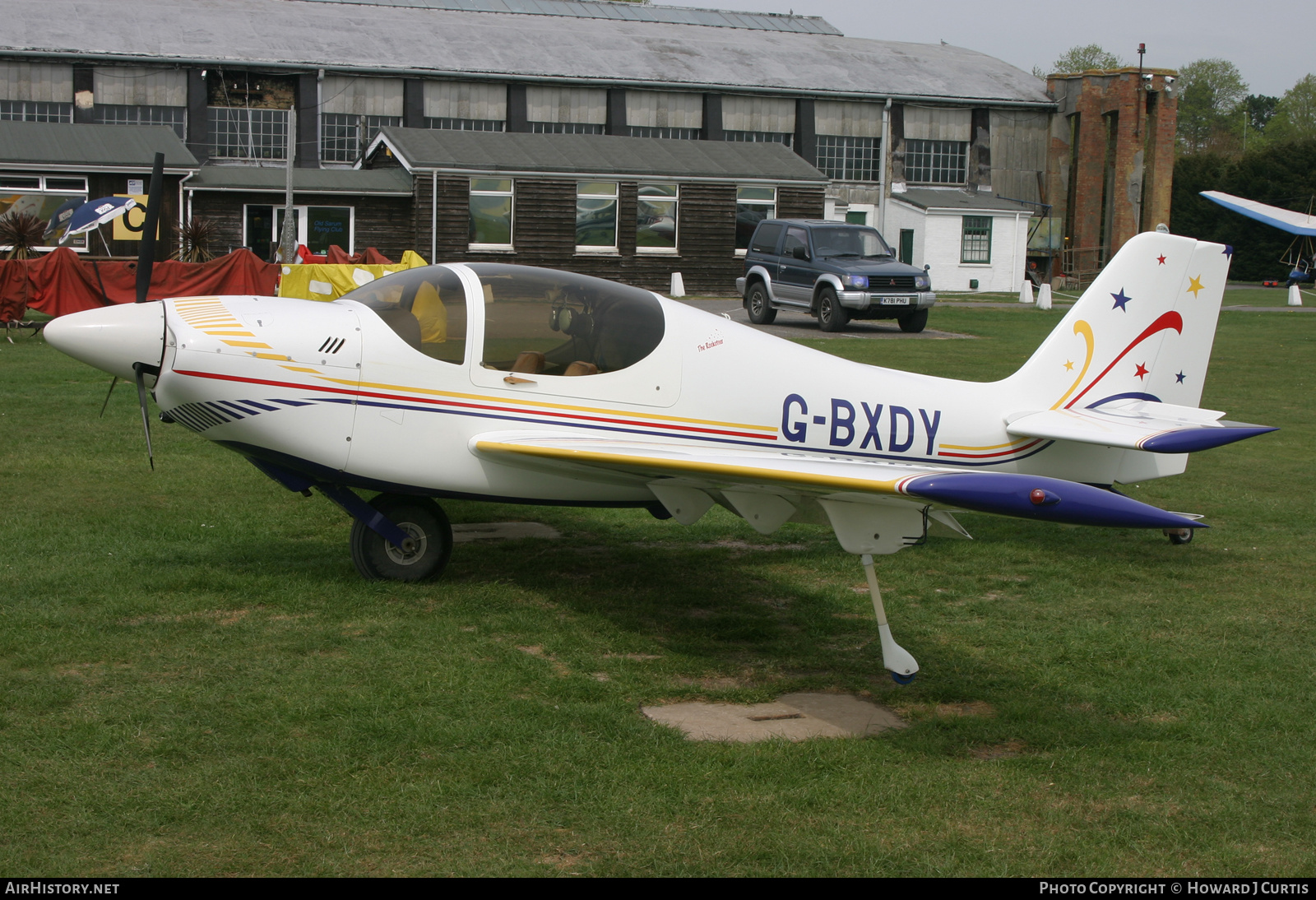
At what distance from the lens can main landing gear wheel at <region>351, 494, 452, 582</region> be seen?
7332mm

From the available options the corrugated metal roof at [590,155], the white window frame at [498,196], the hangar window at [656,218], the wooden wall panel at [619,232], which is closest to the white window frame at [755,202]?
the wooden wall panel at [619,232]

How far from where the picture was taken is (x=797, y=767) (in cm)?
486

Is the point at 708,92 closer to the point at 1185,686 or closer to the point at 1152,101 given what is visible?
the point at 1152,101

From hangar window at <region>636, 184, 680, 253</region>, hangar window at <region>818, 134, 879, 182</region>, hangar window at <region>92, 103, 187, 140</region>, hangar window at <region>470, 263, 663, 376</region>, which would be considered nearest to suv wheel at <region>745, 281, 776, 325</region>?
hangar window at <region>636, 184, 680, 253</region>

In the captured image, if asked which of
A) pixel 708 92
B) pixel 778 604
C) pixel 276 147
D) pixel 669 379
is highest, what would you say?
pixel 708 92

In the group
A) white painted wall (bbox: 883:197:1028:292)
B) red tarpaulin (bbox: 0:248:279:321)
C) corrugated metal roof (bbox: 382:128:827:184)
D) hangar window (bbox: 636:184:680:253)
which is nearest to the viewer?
red tarpaulin (bbox: 0:248:279:321)

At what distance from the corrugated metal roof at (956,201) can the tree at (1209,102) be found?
86.9m

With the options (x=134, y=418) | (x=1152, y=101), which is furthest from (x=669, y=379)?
(x=1152, y=101)

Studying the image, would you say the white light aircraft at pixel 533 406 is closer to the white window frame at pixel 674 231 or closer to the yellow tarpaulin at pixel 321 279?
the yellow tarpaulin at pixel 321 279

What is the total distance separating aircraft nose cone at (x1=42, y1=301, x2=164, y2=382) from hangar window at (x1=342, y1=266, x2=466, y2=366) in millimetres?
1258

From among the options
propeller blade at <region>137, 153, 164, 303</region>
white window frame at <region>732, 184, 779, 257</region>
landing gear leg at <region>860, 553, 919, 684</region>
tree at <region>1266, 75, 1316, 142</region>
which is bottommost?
landing gear leg at <region>860, 553, 919, 684</region>

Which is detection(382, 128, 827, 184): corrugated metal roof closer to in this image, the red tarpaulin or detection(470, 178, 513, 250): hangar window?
detection(470, 178, 513, 250): hangar window

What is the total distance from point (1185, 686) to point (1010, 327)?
78.1 ft

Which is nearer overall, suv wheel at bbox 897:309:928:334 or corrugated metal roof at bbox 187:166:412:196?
suv wheel at bbox 897:309:928:334
